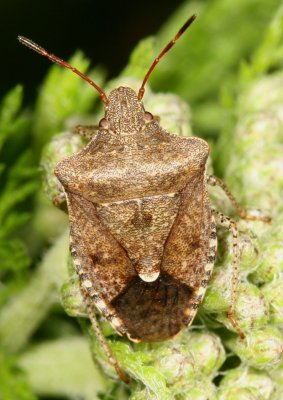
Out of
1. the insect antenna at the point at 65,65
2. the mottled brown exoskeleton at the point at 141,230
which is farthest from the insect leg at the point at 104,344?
the insect antenna at the point at 65,65

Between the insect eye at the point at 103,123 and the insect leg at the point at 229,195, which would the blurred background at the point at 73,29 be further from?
the insect leg at the point at 229,195

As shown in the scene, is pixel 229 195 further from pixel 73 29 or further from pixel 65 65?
pixel 73 29

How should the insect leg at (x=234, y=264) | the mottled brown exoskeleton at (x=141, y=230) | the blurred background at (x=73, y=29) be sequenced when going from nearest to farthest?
the insect leg at (x=234, y=264) → the mottled brown exoskeleton at (x=141, y=230) → the blurred background at (x=73, y=29)

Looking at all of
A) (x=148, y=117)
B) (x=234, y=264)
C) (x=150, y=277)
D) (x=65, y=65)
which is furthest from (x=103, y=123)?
(x=234, y=264)

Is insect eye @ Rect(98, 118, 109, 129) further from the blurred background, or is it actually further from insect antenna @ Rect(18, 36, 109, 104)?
the blurred background

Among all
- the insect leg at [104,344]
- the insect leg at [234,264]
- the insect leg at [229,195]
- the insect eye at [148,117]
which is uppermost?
the insect eye at [148,117]

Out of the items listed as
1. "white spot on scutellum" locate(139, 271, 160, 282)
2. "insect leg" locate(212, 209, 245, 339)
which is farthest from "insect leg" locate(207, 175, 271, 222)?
"white spot on scutellum" locate(139, 271, 160, 282)

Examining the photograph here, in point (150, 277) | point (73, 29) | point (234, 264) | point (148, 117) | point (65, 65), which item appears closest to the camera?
point (234, 264)

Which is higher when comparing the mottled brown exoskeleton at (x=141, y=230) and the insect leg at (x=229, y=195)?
the insect leg at (x=229, y=195)
